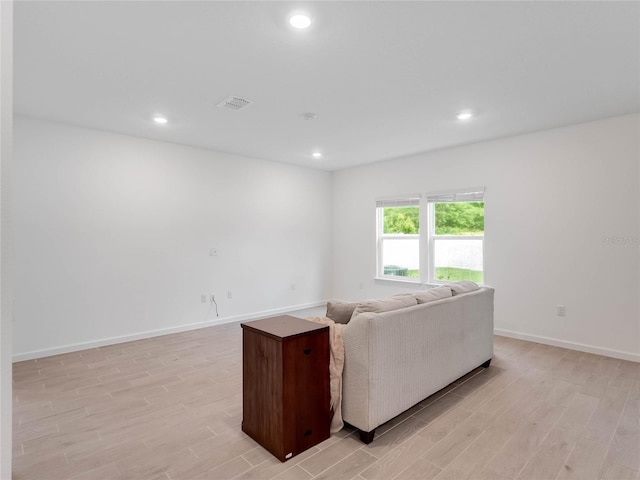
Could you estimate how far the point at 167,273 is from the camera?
4.79 meters

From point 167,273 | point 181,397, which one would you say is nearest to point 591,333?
point 181,397

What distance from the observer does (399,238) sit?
5.98 m

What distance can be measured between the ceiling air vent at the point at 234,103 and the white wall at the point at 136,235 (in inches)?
68.8

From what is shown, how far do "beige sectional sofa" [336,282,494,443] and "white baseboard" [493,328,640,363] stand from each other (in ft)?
5.58

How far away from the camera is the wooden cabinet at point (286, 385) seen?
2035mm

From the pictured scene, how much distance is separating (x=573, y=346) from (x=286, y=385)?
3749 mm

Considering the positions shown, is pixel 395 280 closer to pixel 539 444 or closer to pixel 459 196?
pixel 459 196

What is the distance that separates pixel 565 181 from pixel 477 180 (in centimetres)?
103

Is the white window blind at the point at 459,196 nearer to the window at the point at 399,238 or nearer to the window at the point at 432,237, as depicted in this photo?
the window at the point at 432,237

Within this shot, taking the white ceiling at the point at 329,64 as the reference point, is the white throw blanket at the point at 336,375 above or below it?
below

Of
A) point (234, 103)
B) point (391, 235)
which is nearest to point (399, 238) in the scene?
point (391, 235)

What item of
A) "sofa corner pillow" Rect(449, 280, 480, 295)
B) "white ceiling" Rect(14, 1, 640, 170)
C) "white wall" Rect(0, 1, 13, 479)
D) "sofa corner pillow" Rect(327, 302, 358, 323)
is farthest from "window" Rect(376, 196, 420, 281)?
"white wall" Rect(0, 1, 13, 479)

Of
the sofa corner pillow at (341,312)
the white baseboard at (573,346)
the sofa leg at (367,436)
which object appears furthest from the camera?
the white baseboard at (573,346)

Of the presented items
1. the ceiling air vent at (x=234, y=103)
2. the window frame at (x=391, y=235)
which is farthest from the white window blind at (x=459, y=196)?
the ceiling air vent at (x=234, y=103)
